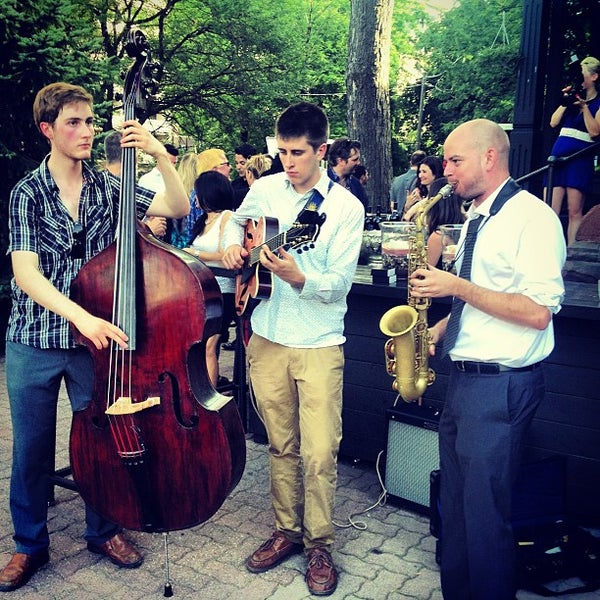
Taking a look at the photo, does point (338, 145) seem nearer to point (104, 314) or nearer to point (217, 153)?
point (217, 153)

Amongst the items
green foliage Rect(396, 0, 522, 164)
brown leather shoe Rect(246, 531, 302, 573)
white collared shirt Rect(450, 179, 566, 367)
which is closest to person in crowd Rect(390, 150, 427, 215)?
green foliage Rect(396, 0, 522, 164)

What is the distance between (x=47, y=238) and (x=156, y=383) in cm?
92

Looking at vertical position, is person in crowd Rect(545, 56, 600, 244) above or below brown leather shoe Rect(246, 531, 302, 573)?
above

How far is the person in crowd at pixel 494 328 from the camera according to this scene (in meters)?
2.55

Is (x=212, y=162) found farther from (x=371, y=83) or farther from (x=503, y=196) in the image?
(x=371, y=83)

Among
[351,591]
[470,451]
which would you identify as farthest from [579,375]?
[351,591]

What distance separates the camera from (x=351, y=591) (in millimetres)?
3193

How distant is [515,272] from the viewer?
2.58 metres

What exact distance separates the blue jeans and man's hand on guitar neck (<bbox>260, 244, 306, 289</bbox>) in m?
1.04

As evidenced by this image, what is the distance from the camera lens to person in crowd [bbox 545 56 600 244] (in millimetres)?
6918

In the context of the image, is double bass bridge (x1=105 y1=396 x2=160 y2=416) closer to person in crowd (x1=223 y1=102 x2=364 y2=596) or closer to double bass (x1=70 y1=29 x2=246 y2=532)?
double bass (x1=70 y1=29 x2=246 y2=532)

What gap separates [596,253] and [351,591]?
345 centimetres

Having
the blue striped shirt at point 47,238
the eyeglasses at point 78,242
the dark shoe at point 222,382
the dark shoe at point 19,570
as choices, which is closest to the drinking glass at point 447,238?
the blue striped shirt at point 47,238

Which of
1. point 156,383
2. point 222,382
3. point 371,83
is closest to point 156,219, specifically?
point 222,382
